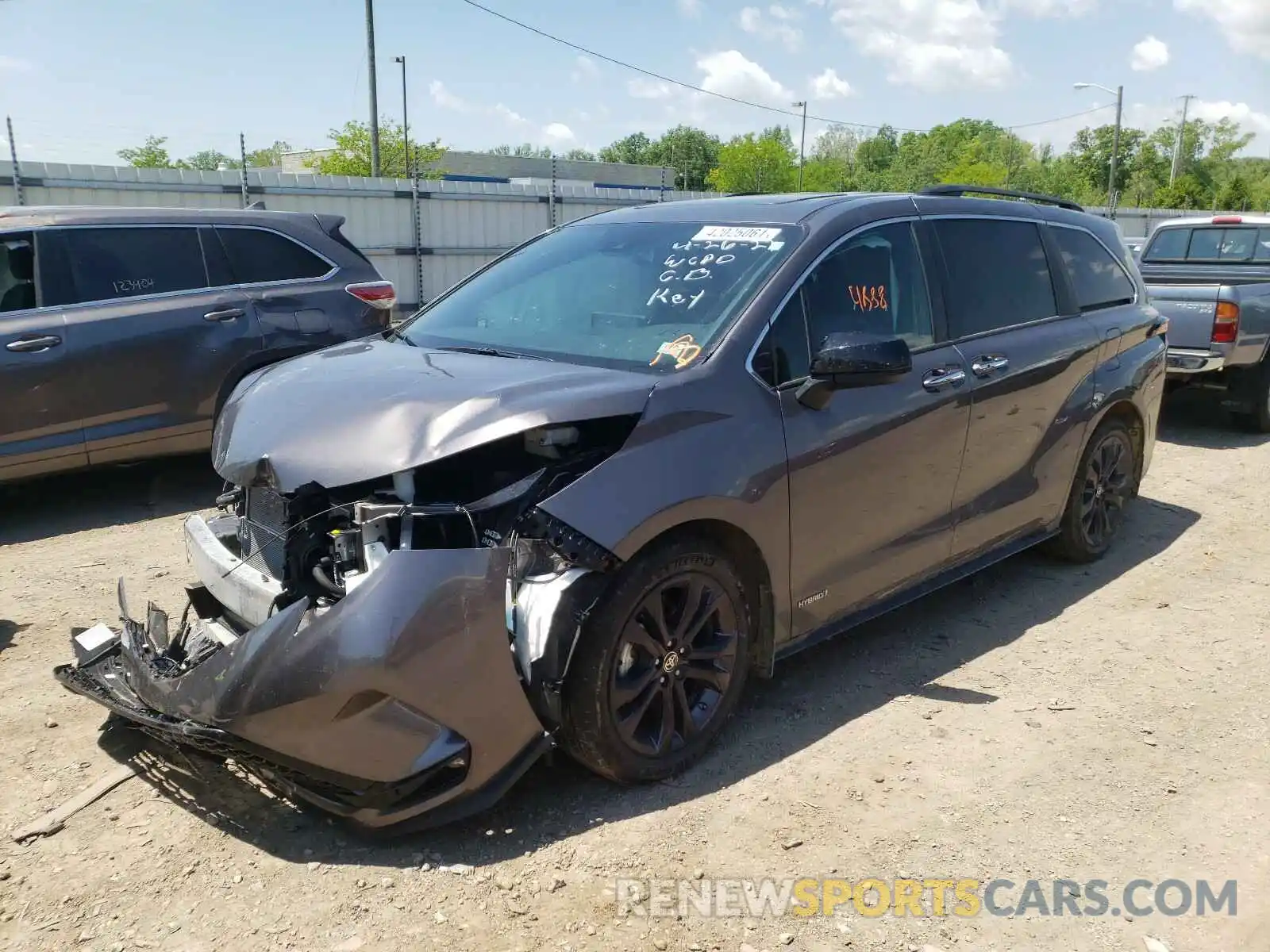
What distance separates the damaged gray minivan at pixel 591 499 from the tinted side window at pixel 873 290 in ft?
0.05

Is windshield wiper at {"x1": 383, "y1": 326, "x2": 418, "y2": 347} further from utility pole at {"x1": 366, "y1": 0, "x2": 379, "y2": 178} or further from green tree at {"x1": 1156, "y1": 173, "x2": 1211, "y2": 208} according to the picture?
green tree at {"x1": 1156, "y1": 173, "x2": 1211, "y2": 208}

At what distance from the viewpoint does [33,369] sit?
5.86 metres

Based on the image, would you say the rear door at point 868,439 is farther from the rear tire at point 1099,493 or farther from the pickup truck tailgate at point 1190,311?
the pickup truck tailgate at point 1190,311

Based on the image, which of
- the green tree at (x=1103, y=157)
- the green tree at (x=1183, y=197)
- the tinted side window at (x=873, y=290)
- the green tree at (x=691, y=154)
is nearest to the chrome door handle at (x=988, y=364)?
the tinted side window at (x=873, y=290)

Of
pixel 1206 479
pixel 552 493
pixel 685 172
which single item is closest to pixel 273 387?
pixel 552 493

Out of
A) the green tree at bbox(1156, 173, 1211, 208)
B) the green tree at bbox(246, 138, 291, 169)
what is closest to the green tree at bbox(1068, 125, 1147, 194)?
the green tree at bbox(1156, 173, 1211, 208)

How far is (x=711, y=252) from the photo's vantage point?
3.86m

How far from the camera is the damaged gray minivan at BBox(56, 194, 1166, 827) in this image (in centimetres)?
275

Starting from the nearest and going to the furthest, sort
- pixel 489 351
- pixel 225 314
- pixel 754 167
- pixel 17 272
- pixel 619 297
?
1. pixel 489 351
2. pixel 619 297
3. pixel 17 272
4. pixel 225 314
5. pixel 754 167

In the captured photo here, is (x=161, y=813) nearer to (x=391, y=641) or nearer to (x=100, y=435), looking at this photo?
(x=391, y=641)

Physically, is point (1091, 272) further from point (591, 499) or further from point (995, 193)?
point (591, 499)

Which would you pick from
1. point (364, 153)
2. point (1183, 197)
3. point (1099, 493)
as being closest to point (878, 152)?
point (1183, 197)

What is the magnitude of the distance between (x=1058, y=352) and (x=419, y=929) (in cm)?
385

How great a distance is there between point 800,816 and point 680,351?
5.12 ft
